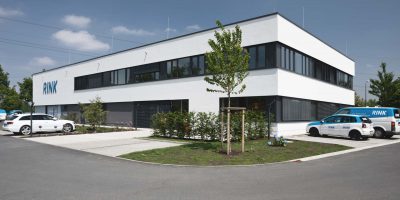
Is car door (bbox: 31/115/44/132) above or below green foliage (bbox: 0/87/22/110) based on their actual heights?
below

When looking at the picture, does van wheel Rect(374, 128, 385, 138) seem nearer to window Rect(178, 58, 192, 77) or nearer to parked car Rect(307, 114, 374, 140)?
parked car Rect(307, 114, 374, 140)

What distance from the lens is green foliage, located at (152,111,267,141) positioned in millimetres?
16984

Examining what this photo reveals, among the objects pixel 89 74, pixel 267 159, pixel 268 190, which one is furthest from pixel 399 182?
pixel 89 74

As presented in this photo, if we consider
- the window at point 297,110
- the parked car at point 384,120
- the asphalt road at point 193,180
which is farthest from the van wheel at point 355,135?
the asphalt road at point 193,180

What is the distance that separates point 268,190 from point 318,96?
66.8 ft

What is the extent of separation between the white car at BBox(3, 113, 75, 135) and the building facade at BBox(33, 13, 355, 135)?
25.5 ft

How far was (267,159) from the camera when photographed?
11.3 meters

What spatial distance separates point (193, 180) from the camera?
7.83m

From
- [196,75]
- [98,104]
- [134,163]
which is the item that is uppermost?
[196,75]

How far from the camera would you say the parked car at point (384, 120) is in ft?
65.6

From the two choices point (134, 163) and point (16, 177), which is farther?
point (134, 163)

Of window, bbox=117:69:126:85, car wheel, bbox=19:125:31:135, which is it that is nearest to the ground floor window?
window, bbox=117:69:126:85

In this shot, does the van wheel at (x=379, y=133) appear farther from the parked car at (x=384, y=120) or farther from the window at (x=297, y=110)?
the window at (x=297, y=110)

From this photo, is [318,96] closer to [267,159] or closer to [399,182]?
[267,159]
